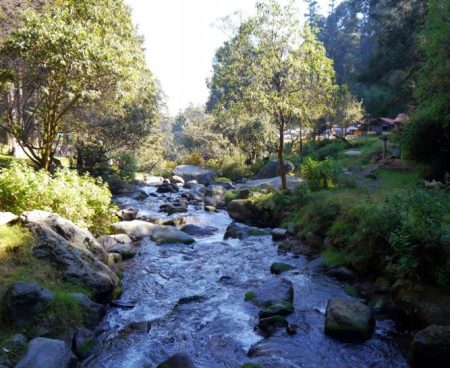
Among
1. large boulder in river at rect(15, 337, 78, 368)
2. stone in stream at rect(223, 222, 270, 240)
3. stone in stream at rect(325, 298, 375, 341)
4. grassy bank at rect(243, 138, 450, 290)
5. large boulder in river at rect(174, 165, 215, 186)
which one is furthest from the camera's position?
large boulder in river at rect(174, 165, 215, 186)

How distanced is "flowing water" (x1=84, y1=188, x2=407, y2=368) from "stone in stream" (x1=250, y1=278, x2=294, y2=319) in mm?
225

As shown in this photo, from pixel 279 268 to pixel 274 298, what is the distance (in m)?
2.29

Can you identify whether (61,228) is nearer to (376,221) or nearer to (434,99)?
(376,221)

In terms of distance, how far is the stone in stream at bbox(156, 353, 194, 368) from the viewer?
6109mm

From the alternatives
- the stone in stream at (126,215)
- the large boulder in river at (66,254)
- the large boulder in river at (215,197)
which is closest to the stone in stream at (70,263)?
the large boulder in river at (66,254)

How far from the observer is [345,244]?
1117 cm

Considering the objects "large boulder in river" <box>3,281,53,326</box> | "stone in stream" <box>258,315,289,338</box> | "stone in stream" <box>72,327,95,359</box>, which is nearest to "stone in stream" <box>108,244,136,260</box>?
"stone in stream" <box>72,327,95,359</box>

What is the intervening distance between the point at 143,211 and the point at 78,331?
13997mm

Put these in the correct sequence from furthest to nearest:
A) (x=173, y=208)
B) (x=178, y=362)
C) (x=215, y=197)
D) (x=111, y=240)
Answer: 1. (x=215, y=197)
2. (x=173, y=208)
3. (x=111, y=240)
4. (x=178, y=362)

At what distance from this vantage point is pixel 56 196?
37.8 feet

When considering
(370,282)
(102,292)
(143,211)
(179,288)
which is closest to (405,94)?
(143,211)

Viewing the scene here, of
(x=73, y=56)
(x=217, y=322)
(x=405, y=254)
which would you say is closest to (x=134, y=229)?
(x=73, y=56)

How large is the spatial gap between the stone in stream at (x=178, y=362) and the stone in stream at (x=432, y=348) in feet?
11.7

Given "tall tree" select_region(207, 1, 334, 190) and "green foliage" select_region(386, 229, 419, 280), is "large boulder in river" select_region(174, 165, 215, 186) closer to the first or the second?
"tall tree" select_region(207, 1, 334, 190)
